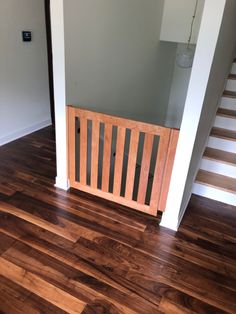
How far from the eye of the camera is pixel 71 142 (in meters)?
2.38

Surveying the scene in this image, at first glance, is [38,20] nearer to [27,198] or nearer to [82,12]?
[82,12]

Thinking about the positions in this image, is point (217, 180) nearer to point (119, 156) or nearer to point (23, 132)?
point (119, 156)

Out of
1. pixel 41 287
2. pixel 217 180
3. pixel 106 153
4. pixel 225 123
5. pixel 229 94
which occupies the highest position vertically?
pixel 229 94

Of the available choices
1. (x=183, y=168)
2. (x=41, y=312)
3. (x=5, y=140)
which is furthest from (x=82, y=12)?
(x=41, y=312)

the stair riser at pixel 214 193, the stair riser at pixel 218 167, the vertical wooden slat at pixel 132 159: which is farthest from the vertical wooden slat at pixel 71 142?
the stair riser at pixel 218 167

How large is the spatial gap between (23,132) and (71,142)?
5.41ft

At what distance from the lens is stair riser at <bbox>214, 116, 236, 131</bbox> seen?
2.93 m

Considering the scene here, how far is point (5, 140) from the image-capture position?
3.43m

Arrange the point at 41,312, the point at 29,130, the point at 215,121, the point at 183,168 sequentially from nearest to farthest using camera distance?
Answer: the point at 41,312
the point at 183,168
the point at 215,121
the point at 29,130

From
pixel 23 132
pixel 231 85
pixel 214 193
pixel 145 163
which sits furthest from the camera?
pixel 23 132

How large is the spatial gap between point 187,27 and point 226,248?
2903mm

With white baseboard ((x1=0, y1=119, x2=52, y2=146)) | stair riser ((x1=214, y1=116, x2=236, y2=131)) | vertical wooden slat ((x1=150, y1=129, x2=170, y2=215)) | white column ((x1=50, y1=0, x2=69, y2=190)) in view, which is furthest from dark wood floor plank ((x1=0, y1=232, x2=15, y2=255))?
stair riser ((x1=214, y1=116, x2=236, y2=131))

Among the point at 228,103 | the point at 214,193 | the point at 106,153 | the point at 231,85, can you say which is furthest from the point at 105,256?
the point at 231,85

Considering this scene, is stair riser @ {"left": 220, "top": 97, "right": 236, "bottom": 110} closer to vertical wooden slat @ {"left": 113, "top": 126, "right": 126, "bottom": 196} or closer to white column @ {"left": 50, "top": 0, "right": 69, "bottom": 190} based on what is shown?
vertical wooden slat @ {"left": 113, "top": 126, "right": 126, "bottom": 196}
